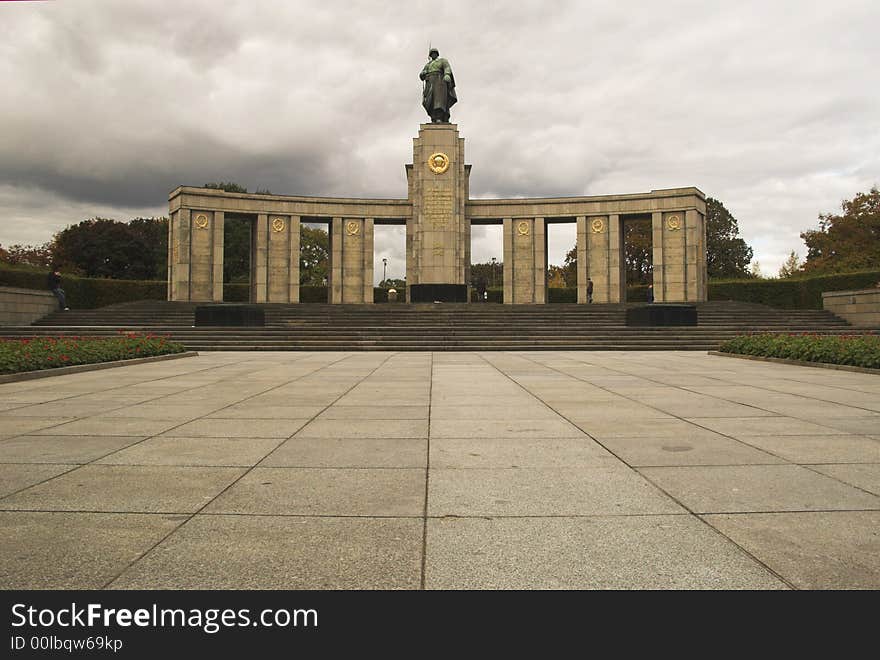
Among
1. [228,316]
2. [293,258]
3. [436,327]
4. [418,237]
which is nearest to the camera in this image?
[228,316]

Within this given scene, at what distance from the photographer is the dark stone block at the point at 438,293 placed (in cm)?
3678

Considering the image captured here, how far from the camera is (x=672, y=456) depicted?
518cm

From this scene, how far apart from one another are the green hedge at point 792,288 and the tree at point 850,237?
10218 millimetres

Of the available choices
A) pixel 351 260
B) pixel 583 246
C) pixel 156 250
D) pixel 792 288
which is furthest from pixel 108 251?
pixel 792 288

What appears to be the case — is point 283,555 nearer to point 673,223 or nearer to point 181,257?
point 181,257

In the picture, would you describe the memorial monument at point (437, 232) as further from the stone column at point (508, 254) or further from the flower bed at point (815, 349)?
the flower bed at point (815, 349)

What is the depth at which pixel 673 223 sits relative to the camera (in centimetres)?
4109

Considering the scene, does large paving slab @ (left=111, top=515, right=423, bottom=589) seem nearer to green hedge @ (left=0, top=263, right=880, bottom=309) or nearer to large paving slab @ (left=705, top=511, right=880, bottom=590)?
large paving slab @ (left=705, top=511, right=880, bottom=590)

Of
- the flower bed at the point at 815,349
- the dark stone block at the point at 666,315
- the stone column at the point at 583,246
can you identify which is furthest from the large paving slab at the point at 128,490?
the stone column at the point at 583,246

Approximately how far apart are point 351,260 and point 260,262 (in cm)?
656

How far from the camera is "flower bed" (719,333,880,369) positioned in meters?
13.4

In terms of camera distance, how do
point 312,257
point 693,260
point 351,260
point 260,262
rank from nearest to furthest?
point 693,260
point 260,262
point 351,260
point 312,257
